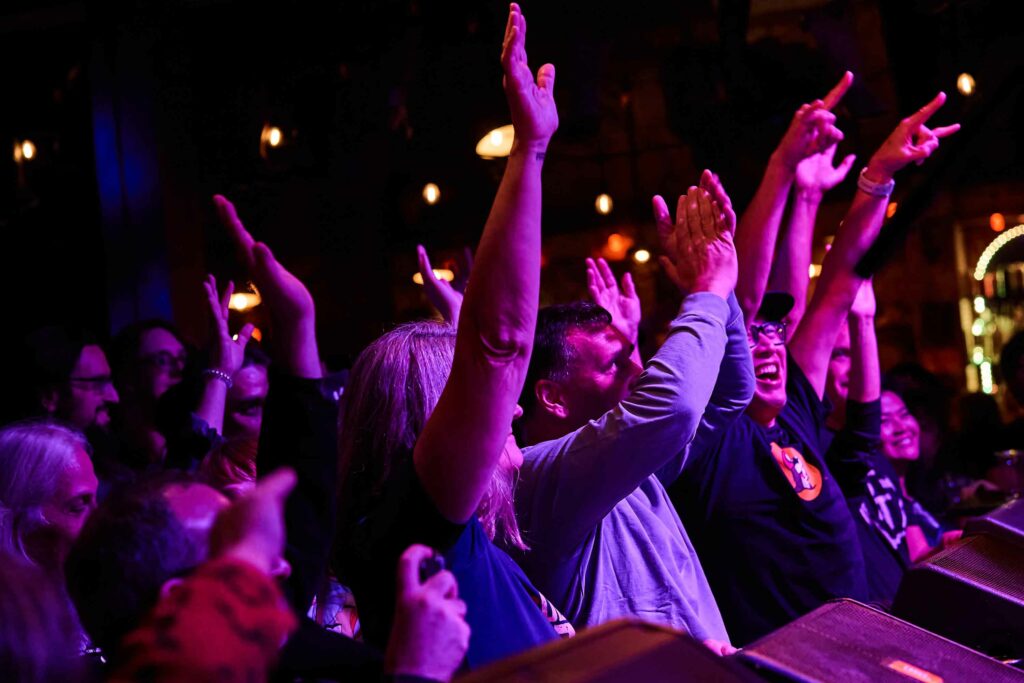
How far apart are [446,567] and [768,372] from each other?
1.33 meters

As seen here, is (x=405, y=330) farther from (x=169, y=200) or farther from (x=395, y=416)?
(x=169, y=200)

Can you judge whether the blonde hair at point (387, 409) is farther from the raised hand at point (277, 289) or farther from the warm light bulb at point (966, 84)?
the warm light bulb at point (966, 84)

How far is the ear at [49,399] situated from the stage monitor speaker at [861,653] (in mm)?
2184

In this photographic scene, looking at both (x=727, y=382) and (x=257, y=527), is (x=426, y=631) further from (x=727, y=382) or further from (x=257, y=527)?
(x=727, y=382)

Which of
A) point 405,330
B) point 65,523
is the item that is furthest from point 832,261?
point 65,523

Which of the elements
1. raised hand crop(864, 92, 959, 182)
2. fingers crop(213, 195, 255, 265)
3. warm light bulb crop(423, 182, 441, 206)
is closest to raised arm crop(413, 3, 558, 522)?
fingers crop(213, 195, 255, 265)

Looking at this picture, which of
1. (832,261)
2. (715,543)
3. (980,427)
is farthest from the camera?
(980,427)

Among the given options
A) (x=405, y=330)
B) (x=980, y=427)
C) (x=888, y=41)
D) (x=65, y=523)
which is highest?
(x=888, y=41)

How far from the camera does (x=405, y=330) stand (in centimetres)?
144

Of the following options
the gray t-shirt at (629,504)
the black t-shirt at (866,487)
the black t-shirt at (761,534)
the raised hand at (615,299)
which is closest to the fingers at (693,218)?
the gray t-shirt at (629,504)

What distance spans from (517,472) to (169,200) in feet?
12.1

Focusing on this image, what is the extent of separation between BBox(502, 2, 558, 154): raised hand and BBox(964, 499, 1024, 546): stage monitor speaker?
113cm

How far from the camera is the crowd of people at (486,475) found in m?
1.01

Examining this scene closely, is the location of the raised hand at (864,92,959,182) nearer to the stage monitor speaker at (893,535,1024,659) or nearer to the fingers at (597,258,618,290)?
the fingers at (597,258,618,290)
